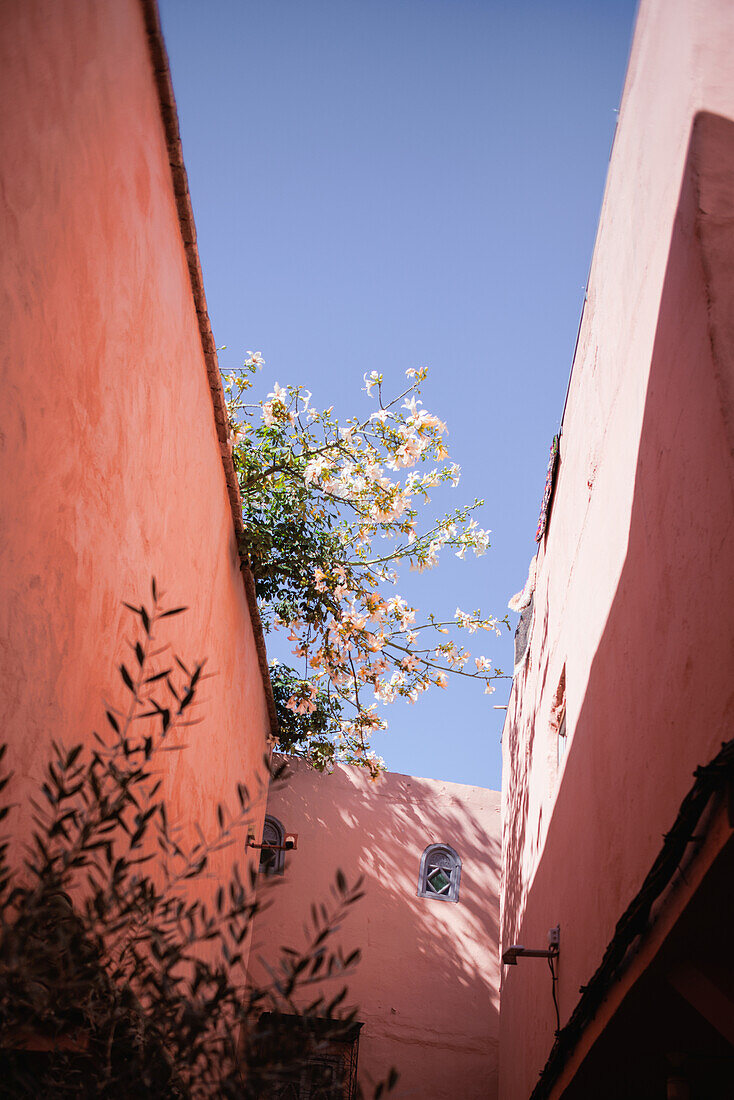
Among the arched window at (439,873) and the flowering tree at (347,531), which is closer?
the flowering tree at (347,531)

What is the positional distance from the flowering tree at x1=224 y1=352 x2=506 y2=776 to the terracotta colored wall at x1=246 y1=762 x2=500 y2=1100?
3.50 metres

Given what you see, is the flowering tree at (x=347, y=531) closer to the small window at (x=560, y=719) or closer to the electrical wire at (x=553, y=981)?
the small window at (x=560, y=719)

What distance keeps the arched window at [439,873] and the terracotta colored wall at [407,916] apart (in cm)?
8

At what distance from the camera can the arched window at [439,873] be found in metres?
10.3

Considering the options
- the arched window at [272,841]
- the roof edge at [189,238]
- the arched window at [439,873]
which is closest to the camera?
the roof edge at [189,238]

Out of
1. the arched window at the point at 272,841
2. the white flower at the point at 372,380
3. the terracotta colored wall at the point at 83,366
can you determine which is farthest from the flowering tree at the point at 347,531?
the arched window at the point at 272,841

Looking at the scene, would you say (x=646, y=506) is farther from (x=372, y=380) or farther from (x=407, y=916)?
(x=407, y=916)

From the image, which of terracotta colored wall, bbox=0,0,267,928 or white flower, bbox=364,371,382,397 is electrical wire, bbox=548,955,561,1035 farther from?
white flower, bbox=364,371,382,397

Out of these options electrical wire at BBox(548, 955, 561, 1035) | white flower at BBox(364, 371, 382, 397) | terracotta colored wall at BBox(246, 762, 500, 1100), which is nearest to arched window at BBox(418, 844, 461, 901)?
terracotta colored wall at BBox(246, 762, 500, 1100)

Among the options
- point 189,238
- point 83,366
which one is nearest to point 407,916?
point 189,238

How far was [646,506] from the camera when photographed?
4.05 meters

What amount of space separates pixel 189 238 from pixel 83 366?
1715mm

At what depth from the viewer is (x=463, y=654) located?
7.25 meters

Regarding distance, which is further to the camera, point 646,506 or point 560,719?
point 560,719
